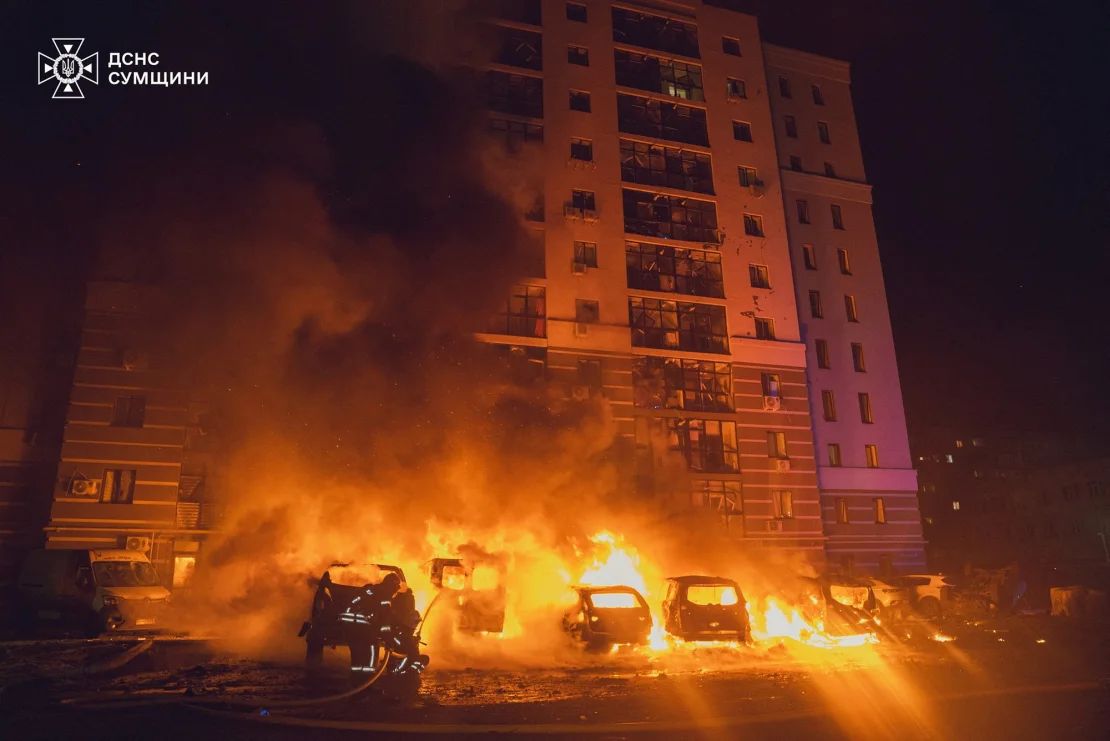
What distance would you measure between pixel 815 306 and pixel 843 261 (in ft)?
11.1

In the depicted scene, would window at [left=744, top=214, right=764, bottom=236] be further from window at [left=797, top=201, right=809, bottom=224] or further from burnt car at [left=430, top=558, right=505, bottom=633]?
burnt car at [left=430, top=558, right=505, bottom=633]

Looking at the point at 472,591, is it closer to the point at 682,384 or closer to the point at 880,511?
the point at 682,384

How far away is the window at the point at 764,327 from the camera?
31.4m

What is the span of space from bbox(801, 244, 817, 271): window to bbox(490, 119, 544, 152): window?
1410cm

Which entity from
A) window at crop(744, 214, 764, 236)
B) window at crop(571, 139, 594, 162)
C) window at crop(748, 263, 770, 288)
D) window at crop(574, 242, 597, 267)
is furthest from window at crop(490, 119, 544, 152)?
window at crop(748, 263, 770, 288)

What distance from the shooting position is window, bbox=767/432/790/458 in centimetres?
2984

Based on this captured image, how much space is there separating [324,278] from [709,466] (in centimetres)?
1701

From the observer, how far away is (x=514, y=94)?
31281mm

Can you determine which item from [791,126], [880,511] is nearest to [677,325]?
[880,511]

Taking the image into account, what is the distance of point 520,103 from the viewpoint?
102 feet

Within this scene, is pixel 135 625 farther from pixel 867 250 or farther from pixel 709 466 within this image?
pixel 867 250

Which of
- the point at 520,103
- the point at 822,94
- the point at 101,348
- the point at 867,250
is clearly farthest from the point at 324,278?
the point at 822,94

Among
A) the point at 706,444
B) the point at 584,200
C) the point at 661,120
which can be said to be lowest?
the point at 706,444

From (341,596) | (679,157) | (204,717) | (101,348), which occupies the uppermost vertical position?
(679,157)
